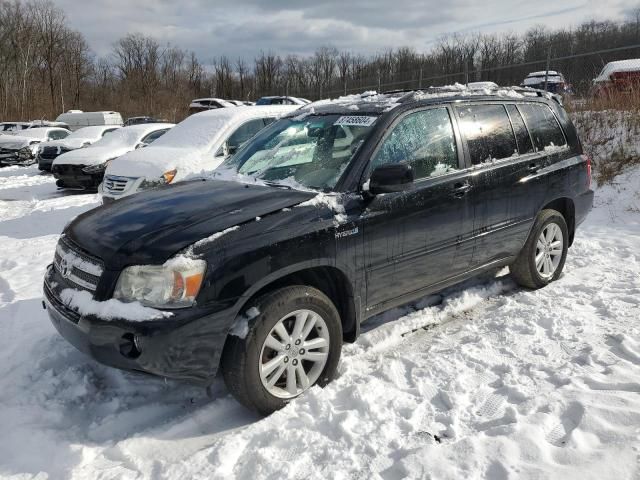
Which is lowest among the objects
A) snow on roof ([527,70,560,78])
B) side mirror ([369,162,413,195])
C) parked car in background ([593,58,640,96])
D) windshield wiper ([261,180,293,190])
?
windshield wiper ([261,180,293,190])

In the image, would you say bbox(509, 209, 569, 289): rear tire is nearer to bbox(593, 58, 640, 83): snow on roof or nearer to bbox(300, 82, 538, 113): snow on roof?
bbox(300, 82, 538, 113): snow on roof

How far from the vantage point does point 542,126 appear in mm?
4887

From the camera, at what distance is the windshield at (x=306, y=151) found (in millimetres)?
3578

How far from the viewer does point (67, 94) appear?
45844 millimetres

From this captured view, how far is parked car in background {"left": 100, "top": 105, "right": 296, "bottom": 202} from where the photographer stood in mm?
7637

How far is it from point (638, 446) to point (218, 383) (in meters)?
2.42

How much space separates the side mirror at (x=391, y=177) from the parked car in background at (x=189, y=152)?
4732 mm

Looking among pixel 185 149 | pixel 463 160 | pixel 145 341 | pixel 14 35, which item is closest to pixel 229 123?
pixel 185 149

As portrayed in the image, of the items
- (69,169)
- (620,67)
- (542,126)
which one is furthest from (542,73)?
(69,169)

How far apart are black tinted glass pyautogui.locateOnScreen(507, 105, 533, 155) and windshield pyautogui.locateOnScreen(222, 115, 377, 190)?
1630 millimetres

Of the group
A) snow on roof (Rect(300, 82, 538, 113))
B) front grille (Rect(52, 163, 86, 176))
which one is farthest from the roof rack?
front grille (Rect(52, 163, 86, 176))

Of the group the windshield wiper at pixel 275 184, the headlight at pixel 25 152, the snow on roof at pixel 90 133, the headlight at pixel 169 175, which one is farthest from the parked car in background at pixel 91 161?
the windshield wiper at pixel 275 184

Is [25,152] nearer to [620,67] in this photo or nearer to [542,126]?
[542,126]

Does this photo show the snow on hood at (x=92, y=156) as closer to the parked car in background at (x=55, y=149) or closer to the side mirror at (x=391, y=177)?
the parked car in background at (x=55, y=149)
